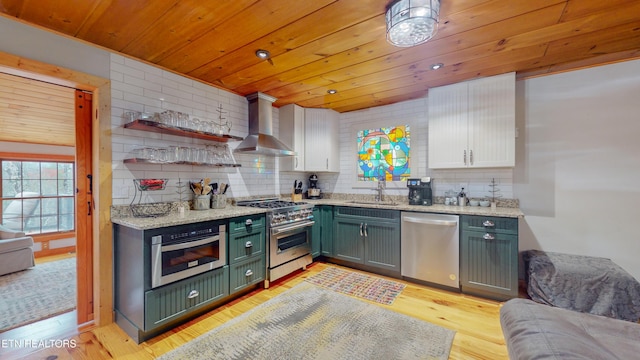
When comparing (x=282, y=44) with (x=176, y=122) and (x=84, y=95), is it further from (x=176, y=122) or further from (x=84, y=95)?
(x=84, y=95)

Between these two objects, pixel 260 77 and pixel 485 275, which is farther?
pixel 260 77

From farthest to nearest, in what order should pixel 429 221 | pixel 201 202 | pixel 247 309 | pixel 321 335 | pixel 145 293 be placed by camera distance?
pixel 429 221
pixel 201 202
pixel 247 309
pixel 321 335
pixel 145 293

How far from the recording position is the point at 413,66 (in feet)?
8.50

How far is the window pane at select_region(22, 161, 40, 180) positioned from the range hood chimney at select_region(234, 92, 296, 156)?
169 inches

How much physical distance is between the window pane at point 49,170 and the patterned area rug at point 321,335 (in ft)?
17.0

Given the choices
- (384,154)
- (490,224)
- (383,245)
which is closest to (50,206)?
(383,245)

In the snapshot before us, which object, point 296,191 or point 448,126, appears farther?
point 296,191

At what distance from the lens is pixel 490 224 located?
260cm

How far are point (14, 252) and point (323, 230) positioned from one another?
4.29 metres

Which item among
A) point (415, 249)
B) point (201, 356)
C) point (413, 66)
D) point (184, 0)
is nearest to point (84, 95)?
point (184, 0)

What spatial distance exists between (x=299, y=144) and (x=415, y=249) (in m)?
2.24

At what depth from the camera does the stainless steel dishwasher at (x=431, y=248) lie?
9.19ft

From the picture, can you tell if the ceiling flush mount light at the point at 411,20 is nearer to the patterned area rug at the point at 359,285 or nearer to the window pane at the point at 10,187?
the patterned area rug at the point at 359,285

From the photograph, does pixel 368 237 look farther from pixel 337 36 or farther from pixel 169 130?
pixel 169 130
